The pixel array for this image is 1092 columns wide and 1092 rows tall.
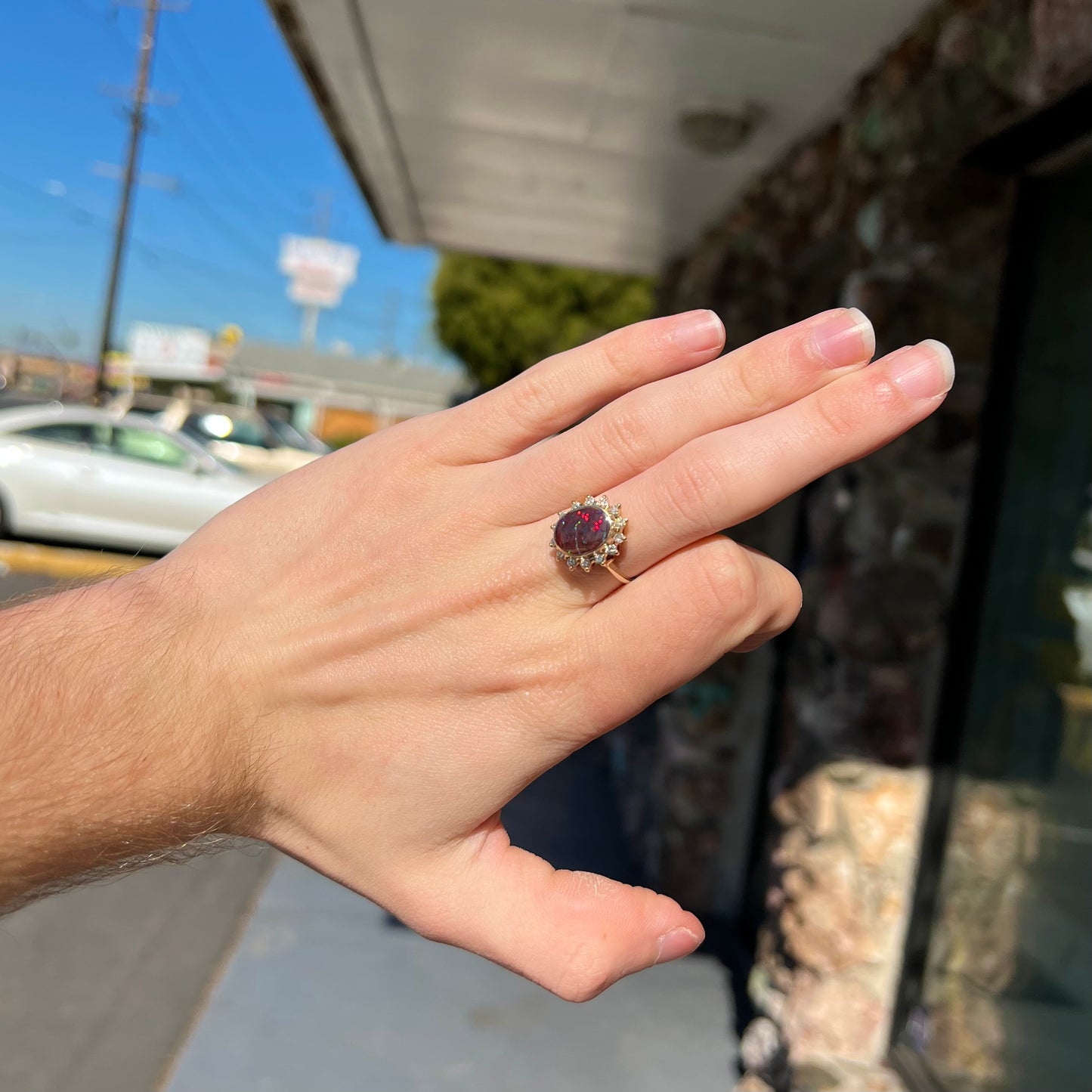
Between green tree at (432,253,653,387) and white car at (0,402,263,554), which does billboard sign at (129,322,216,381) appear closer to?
green tree at (432,253,653,387)

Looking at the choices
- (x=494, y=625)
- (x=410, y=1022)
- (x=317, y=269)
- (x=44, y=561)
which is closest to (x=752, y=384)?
(x=494, y=625)

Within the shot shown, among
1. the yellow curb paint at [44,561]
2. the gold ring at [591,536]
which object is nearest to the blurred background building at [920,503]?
the gold ring at [591,536]

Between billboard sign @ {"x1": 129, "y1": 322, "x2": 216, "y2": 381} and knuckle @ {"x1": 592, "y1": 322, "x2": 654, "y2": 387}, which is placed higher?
billboard sign @ {"x1": 129, "y1": 322, "x2": 216, "y2": 381}

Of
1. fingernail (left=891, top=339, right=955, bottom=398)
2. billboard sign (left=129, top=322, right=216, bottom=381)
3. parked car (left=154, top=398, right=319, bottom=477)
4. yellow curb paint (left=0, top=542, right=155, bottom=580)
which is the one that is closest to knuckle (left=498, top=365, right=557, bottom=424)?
fingernail (left=891, top=339, right=955, bottom=398)

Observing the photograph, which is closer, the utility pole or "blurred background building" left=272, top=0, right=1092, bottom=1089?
"blurred background building" left=272, top=0, right=1092, bottom=1089

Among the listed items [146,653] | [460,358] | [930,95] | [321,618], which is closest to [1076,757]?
[930,95]

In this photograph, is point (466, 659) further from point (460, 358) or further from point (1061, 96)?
point (460, 358)

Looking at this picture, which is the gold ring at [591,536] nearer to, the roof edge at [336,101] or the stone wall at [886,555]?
the stone wall at [886,555]

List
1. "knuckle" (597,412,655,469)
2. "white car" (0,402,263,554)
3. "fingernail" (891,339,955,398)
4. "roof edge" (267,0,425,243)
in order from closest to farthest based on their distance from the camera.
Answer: "fingernail" (891,339,955,398)
"knuckle" (597,412,655,469)
"roof edge" (267,0,425,243)
"white car" (0,402,263,554)
